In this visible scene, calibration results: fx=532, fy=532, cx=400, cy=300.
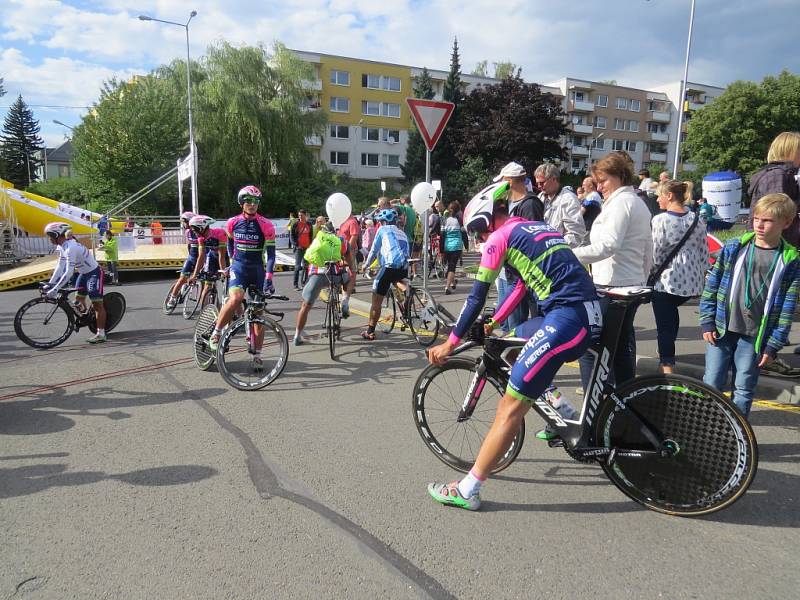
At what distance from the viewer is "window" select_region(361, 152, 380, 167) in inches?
2232

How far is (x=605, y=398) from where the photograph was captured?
313 centimetres

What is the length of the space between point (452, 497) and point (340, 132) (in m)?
56.2

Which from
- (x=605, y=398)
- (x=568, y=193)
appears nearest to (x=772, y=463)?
(x=605, y=398)

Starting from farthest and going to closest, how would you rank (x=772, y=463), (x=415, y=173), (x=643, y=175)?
1. (x=415, y=173)
2. (x=643, y=175)
3. (x=772, y=463)

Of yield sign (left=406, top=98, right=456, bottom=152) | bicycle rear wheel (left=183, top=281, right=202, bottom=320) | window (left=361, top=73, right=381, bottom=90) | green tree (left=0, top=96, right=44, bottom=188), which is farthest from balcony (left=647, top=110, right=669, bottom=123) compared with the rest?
green tree (left=0, top=96, right=44, bottom=188)

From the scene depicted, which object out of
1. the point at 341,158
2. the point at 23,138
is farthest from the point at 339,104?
the point at 23,138

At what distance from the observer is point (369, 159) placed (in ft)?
187

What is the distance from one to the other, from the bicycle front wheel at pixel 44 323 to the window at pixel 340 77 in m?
52.2

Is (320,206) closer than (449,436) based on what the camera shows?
No

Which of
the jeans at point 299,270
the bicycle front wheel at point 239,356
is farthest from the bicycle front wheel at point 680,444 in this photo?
the jeans at point 299,270

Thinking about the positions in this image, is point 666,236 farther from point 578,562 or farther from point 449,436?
point 578,562

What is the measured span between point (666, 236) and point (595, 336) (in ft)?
7.33

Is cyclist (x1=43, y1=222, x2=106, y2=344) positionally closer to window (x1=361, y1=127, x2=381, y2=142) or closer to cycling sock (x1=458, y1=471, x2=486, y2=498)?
cycling sock (x1=458, y1=471, x2=486, y2=498)

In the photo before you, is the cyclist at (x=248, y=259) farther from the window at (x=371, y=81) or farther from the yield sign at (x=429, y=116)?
the window at (x=371, y=81)
